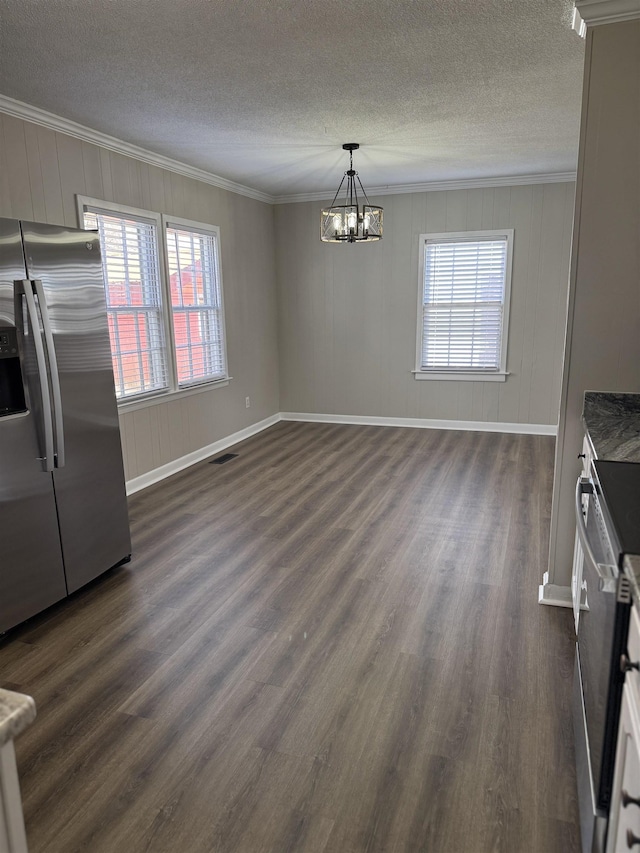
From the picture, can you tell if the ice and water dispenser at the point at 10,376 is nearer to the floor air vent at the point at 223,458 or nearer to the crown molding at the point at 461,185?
the floor air vent at the point at 223,458

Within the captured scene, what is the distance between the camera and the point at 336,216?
4.60m

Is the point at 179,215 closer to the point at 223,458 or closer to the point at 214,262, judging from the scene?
the point at 214,262

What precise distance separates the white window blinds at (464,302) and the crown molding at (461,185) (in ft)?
1.78

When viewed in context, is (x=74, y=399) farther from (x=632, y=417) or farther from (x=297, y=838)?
(x=632, y=417)

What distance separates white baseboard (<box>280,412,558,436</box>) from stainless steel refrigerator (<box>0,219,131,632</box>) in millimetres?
4186

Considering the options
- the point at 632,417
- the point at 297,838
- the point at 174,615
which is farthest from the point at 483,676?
the point at 174,615

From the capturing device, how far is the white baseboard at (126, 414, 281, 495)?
4.74 meters

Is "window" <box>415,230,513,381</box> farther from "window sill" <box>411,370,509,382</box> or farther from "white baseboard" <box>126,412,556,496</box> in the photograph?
"white baseboard" <box>126,412,556,496</box>

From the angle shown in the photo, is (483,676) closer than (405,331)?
Yes

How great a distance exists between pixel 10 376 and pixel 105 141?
237 cm

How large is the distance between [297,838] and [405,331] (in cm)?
563

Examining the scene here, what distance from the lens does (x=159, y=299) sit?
16.0ft

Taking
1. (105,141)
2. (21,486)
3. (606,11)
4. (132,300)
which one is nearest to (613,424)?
(606,11)

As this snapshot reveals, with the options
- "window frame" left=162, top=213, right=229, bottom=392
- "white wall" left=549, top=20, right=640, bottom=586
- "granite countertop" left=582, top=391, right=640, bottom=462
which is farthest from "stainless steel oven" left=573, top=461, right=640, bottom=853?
"window frame" left=162, top=213, right=229, bottom=392
